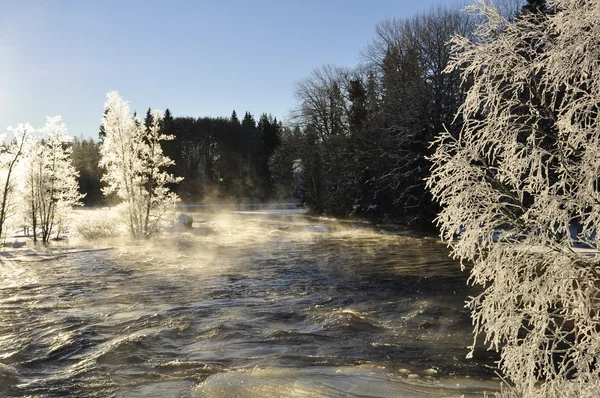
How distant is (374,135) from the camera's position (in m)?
33.2

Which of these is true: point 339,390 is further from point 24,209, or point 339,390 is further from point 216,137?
point 216,137

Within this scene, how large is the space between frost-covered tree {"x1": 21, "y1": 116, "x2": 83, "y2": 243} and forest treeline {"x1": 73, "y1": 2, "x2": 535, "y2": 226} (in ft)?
60.1

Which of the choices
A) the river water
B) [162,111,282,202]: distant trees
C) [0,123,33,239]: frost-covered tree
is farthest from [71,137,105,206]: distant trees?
the river water

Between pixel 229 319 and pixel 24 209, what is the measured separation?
20589 millimetres

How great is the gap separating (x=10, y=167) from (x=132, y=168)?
5.40 meters

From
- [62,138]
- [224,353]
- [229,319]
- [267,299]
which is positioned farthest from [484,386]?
[62,138]

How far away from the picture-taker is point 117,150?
23641 millimetres

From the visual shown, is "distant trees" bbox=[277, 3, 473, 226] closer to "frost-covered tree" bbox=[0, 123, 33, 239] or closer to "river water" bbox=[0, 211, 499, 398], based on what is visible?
"river water" bbox=[0, 211, 499, 398]

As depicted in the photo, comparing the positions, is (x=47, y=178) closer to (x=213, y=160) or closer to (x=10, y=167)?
(x=10, y=167)

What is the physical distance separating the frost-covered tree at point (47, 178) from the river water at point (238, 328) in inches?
345

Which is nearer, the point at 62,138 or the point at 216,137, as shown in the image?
the point at 62,138

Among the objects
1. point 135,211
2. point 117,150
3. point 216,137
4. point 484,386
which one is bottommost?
point 484,386

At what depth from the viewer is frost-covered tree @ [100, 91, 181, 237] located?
77.3 ft

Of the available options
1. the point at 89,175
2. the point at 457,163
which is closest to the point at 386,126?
the point at 457,163
